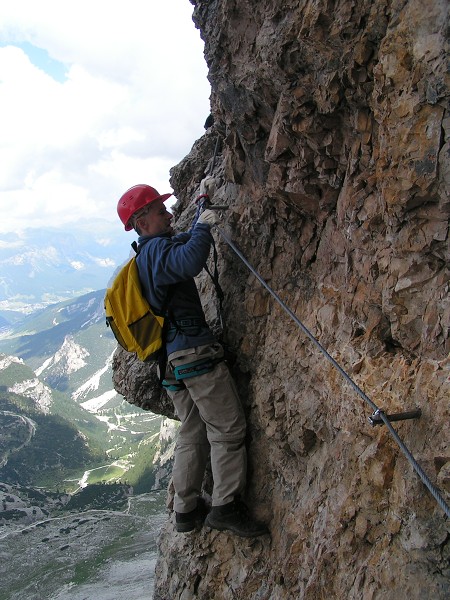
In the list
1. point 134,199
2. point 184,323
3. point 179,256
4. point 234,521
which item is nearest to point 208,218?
point 179,256

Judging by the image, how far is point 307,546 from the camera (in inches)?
215

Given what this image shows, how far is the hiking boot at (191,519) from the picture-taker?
7332 millimetres

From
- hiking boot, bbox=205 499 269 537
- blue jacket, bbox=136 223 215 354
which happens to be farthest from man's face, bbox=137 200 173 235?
hiking boot, bbox=205 499 269 537

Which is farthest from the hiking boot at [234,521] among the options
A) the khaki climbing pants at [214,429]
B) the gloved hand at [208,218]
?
the gloved hand at [208,218]

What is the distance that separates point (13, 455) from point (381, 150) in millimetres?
178870

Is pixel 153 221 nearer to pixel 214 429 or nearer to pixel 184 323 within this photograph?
pixel 184 323

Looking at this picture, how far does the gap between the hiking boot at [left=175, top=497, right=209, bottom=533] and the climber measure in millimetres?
452

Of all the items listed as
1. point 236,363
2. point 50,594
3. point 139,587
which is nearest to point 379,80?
point 236,363

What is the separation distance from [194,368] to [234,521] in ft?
7.05

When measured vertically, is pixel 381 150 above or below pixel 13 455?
above

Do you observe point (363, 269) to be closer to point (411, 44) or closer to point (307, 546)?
point (411, 44)

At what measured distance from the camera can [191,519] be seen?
7.36 metres

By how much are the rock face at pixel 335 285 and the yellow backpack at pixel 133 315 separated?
4.69 feet

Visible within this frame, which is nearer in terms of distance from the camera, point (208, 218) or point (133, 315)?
point (208, 218)
